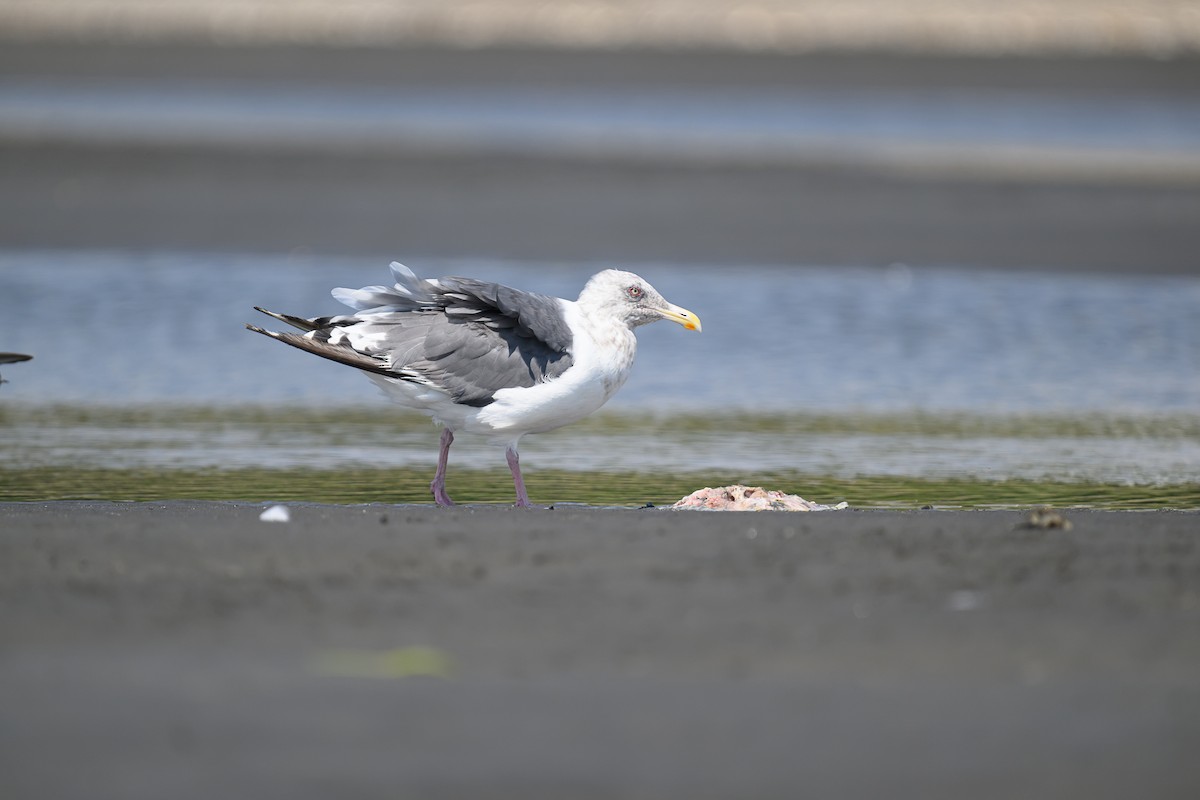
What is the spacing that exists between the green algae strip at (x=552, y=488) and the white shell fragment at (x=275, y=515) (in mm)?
1023

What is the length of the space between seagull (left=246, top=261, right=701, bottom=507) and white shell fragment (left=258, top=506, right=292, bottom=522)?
43.2 inches

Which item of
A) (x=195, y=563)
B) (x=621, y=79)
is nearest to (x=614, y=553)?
(x=195, y=563)

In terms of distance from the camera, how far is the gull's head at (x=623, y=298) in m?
7.91

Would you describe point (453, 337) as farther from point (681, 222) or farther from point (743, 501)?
point (681, 222)

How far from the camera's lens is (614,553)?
18.2 ft

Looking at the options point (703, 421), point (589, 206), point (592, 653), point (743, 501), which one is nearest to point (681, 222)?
point (589, 206)

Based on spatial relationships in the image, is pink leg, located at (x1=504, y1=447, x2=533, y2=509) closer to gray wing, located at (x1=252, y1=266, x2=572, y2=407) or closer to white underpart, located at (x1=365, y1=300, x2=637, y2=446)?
white underpart, located at (x1=365, y1=300, x2=637, y2=446)

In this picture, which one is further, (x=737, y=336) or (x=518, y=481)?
(x=737, y=336)

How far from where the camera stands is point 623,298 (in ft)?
26.0

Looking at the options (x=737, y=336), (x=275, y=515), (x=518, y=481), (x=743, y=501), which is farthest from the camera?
(x=737, y=336)

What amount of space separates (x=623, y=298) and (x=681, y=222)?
340 inches

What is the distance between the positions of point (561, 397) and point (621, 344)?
51cm

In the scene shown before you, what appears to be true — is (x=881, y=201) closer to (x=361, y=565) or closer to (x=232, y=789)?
(x=361, y=565)

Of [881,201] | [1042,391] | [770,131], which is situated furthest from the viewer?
[770,131]
